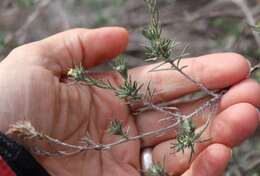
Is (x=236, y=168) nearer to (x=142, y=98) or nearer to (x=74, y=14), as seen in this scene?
(x=142, y=98)

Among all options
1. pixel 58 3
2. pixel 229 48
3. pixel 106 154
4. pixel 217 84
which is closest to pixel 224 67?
pixel 217 84

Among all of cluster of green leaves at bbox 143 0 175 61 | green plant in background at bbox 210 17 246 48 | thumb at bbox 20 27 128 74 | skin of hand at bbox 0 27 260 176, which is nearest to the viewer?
cluster of green leaves at bbox 143 0 175 61

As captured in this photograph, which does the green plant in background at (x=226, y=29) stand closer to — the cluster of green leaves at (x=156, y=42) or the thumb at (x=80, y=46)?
the thumb at (x=80, y=46)

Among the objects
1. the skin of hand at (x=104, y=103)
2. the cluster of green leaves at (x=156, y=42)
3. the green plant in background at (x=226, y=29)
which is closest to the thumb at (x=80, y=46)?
the skin of hand at (x=104, y=103)

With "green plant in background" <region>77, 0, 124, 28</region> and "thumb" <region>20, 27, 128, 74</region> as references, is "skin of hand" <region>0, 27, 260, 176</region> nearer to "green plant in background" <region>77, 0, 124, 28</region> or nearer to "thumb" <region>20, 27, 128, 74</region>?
"thumb" <region>20, 27, 128, 74</region>

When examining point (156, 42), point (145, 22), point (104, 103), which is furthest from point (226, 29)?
point (156, 42)

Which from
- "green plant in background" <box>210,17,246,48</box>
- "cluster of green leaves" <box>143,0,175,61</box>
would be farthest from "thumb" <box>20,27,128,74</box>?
"green plant in background" <box>210,17,246,48</box>
